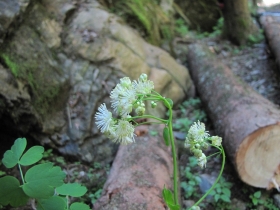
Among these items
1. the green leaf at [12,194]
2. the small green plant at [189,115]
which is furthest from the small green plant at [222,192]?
the green leaf at [12,194]

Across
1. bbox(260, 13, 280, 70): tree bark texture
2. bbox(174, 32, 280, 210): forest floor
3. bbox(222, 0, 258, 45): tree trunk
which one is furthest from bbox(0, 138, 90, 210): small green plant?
bbox(222, 0, 258, 45): tree trunk

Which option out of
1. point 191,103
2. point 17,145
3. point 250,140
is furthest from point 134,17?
point 17,145

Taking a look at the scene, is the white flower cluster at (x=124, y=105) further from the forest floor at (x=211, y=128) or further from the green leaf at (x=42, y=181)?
the forest floor at (x=211, y=128)

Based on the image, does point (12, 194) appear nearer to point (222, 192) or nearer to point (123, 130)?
point (123, 130)

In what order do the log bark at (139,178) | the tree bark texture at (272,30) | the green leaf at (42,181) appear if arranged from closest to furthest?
the green leaf at (42,181)
the log bark at (139,178)
the tree bark texture at (272,30)

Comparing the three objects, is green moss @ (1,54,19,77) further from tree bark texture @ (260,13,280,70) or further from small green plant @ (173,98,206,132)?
tree bark texture @ (260,13,280,70)

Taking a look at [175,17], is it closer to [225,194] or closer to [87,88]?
[87,88]
